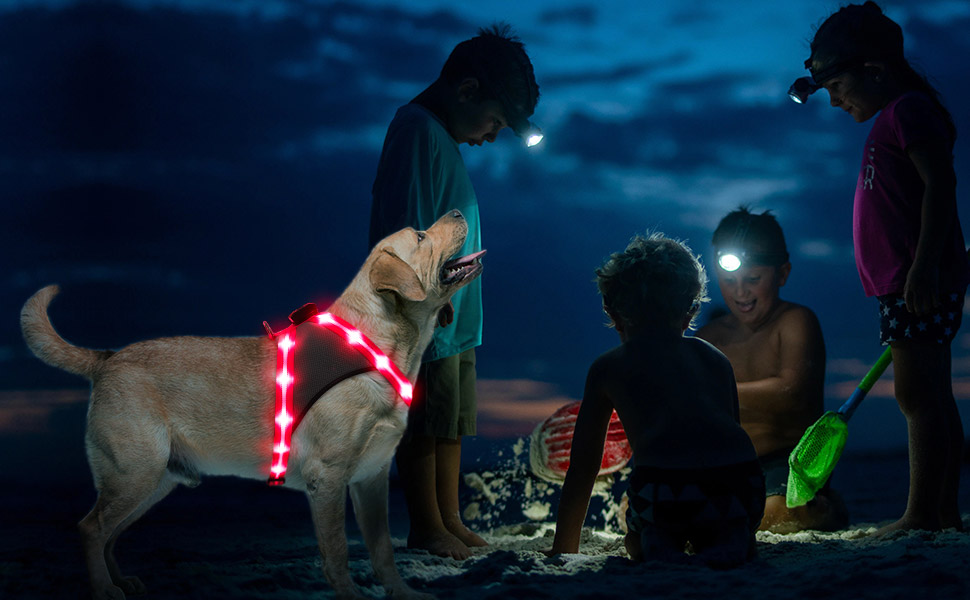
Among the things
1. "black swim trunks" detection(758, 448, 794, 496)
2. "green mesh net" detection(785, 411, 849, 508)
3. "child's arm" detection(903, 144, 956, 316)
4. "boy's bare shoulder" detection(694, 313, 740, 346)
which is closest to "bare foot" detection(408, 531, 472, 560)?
"green mesh net" detection(785, 411, 849, 508)

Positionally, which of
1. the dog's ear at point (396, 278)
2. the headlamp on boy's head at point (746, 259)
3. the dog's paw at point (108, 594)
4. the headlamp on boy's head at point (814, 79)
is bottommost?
the dog's paw at point (108, 594)

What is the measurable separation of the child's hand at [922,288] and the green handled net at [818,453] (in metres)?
0.80

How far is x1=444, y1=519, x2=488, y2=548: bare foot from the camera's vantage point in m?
4.49

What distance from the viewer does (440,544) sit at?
13.8ft

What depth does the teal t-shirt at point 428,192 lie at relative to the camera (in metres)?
4.03

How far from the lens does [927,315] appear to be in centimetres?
427

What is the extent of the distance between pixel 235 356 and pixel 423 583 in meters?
1.24

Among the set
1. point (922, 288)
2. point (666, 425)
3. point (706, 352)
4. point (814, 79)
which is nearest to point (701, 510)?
point (666, 425)

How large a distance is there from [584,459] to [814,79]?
2.87 m

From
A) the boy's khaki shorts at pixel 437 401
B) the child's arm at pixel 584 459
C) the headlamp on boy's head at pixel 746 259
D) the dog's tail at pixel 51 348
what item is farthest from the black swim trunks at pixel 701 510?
the headlamp on boy's head at pixel 746 259

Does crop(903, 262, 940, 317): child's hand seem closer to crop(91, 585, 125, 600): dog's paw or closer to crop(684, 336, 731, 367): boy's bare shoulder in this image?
crop(684, 336, 731, 367): boy's bare shoulder

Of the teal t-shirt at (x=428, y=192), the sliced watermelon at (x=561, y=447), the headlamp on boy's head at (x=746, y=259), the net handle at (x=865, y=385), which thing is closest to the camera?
the teal t-shirt at (x=428, y=192)

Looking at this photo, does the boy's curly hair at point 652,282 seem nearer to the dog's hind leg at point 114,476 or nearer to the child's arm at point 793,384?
the child's arm at point 793,384

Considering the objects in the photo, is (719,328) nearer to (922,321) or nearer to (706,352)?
(922,321)
